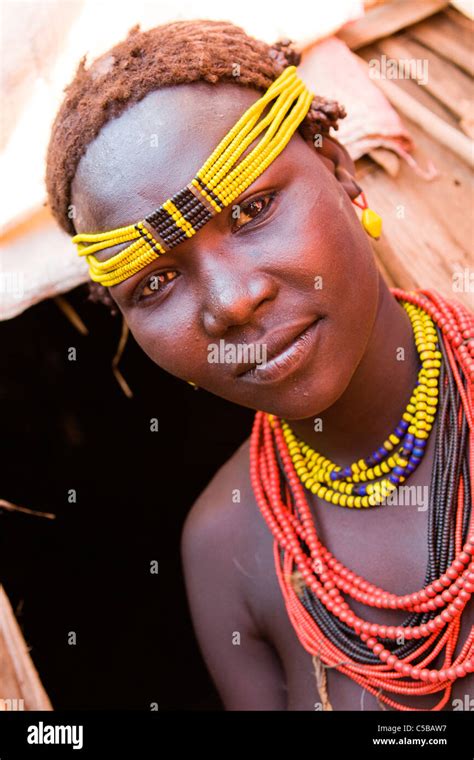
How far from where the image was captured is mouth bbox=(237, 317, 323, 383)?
5.77 ft

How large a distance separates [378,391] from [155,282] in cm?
55

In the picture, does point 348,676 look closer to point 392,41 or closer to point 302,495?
point 302,495

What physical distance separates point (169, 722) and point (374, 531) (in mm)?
649

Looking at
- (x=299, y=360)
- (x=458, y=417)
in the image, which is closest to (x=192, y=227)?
(x=299, y=360)

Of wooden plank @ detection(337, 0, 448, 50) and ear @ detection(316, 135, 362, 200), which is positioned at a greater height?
wooden plank @ detection(337, 0, 448, 50)

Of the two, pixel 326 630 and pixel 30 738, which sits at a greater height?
pixel 326 630

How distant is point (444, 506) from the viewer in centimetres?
188

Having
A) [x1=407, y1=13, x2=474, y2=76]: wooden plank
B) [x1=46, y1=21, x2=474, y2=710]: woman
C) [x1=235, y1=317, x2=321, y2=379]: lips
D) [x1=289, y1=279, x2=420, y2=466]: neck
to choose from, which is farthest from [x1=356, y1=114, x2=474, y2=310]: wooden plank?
[x1=235, y1=317, x2=321, y2=379]: lips

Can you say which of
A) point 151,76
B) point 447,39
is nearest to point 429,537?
point 151,76

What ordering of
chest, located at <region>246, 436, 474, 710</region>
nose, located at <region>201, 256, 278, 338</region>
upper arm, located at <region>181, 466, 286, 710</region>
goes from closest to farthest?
nose, located at <region>201, 256, 278, 338</region> < chest, located at <region>246, 436, 474, 710</region> < upper arm, located at <region>181, 466, 286, 710</region>

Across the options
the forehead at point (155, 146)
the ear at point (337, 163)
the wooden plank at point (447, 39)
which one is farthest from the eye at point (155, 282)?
the wooden plank at point (447, 39)

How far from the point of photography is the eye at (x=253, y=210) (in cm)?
176

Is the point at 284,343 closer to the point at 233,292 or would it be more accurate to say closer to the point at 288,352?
the point at 288,352

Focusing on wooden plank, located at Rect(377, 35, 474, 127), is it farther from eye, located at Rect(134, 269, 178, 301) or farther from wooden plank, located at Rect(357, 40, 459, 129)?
eye, located at Rect(134, 269, 178, 301)
